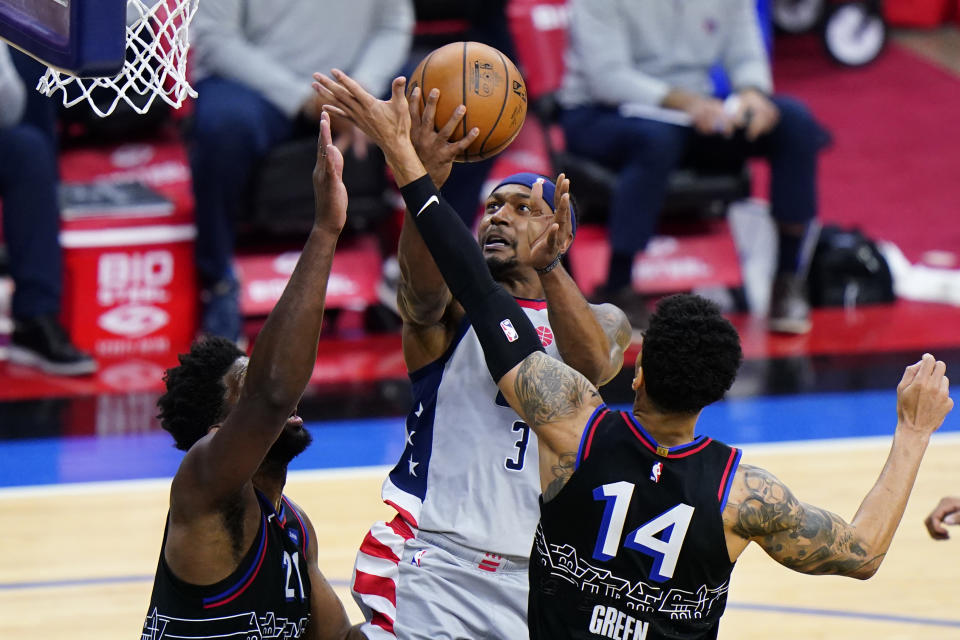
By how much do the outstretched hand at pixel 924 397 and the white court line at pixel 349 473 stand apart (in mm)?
3288

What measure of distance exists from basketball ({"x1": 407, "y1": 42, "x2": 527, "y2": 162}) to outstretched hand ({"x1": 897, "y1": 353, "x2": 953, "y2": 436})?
124 centimetres

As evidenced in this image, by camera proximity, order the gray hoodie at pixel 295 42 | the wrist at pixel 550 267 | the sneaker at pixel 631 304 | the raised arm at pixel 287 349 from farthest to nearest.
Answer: the sneaker at pixel 631 304 < the gray hoodie at pixel 295 42 < the wrist at pixel 550 267 < the raised arm at pixel 287 349

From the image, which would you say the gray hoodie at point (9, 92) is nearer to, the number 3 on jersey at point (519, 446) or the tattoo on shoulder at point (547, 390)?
the number 3 on jersey at point (519, 446)

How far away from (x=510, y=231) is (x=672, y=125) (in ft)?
13.2

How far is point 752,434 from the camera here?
6730 mm

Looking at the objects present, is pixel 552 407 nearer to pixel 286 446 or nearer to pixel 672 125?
pixel 286 446

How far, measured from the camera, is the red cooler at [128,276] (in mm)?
7508

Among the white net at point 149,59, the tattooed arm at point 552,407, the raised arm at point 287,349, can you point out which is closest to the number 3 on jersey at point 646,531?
the tattooed arm at point 552,407

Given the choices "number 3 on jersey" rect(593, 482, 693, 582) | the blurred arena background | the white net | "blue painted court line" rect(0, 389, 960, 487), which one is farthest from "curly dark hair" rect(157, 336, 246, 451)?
"blue painted court line" rect(0, 389, 960, 487)

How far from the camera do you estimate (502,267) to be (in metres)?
3.96

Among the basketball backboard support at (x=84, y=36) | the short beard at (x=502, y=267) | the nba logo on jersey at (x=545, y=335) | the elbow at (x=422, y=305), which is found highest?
the basketball backboard support at (x=84, y=36)

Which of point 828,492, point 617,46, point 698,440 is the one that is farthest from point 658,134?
point 698,440

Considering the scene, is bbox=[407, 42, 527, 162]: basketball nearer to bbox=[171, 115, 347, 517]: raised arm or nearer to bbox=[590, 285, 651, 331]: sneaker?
bbox=[171, 115, 347, 517]: raised arm

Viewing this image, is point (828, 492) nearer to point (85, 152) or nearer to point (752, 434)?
point (752, 434)
